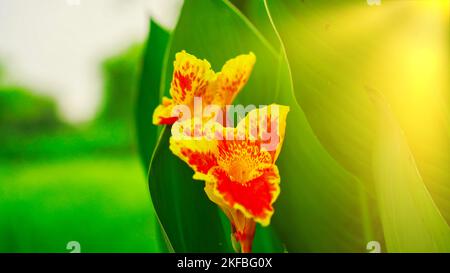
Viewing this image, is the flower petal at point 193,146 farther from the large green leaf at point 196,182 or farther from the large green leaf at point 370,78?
the large green leaf at point 370,78

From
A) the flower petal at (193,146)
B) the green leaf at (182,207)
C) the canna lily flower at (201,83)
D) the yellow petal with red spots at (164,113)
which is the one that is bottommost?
the green leaf at (182,207)

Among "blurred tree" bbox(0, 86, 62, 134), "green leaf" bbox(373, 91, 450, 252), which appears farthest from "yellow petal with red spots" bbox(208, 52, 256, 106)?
"blurred tree" bbox(0, 86, 62, 134)

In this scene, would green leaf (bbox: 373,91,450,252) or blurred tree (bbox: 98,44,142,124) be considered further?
blurred tree (bbox: 98,44,142,124)

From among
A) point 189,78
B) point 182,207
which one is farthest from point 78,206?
point 189,78

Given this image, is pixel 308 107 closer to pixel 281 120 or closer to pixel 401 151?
pixel 281 120

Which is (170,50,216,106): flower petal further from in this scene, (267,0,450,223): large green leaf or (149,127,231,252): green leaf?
(267,0,450,223): large green leaf

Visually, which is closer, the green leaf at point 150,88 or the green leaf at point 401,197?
the green leaf at point 401,197

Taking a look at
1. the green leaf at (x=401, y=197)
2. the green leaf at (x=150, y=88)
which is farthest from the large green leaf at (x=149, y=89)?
the green leaf at (x=401, y=197)
